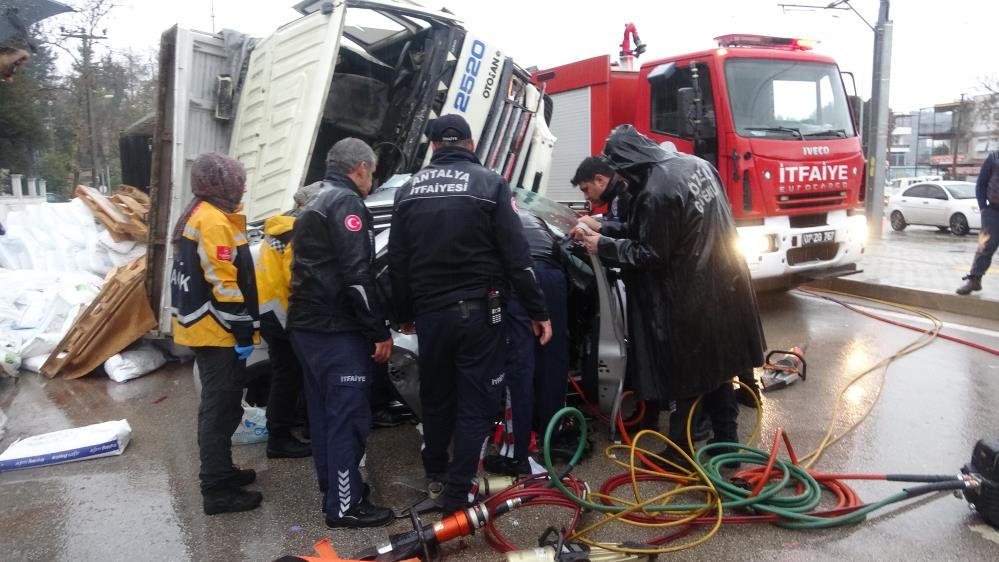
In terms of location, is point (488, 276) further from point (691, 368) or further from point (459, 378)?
point (691, 368)

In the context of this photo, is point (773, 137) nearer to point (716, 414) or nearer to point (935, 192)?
point (716, 414)

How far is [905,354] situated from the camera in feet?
17.4

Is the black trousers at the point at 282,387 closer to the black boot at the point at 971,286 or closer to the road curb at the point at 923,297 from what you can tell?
the road curb at the point at 923,297

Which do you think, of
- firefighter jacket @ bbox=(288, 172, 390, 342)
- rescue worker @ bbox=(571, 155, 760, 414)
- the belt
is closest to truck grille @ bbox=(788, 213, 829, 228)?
rescue worker @ bbox=(571, 155, 760, 414)

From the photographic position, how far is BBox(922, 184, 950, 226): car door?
53.4 feet

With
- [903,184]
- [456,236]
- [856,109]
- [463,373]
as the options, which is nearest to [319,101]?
[456,236]

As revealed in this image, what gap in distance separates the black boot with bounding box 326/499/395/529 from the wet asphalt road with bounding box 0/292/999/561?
0.04 meters

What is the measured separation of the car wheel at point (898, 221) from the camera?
683 inches

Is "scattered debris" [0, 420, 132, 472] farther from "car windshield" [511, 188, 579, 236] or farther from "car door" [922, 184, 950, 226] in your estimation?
"car door" [922, 184, 950, 226]

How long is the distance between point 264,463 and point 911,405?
13.1 ft

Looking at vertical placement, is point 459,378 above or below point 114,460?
above

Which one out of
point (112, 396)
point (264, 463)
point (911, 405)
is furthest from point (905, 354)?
point (112, 396)

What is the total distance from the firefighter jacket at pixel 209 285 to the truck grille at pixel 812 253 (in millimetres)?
5236

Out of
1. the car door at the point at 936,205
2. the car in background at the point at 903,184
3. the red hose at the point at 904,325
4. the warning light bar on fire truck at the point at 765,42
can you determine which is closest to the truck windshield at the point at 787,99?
the warning light bar on fire truck at the point at 765,42
